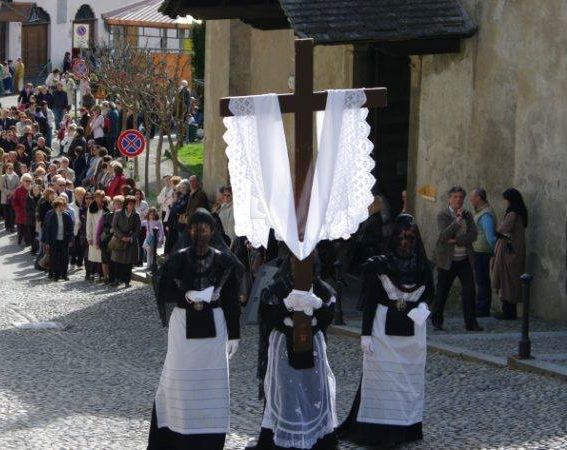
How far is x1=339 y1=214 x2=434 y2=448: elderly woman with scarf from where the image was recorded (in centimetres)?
1098

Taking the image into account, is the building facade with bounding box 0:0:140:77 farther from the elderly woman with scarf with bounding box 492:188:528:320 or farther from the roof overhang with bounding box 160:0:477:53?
the elderly woman with scarf with bounding box 492:188:528:320

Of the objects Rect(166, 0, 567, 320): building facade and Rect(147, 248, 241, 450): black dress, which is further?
Rect(166, 0, 567, 320): building facade

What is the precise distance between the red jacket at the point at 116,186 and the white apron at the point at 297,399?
15.9m

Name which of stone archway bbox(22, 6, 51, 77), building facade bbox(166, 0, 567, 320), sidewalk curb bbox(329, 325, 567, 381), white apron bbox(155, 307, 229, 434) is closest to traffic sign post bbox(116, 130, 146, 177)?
building facade bbox(166, 0, 567, 320)

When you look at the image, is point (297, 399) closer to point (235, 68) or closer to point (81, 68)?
point (235, 68)

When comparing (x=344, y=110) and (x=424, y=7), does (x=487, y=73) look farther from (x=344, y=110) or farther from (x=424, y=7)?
(x=344, y=110)

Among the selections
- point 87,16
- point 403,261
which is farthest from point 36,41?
point 403,261

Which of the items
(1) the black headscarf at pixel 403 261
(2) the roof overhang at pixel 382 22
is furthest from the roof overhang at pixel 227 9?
(1) the black headscarf at pixel 403 261

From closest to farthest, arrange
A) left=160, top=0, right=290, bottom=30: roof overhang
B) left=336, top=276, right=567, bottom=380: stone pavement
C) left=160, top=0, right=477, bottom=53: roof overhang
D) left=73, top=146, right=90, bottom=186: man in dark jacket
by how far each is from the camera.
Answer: left=336, top=276, right=567, bottom=380: stone pavement, left=160, top=0, right=477, bottom=53: roof overhang, left=160, top=0, right=290, bottom=30: roof overhang, left=73, top=146, right=90, bottom=186: man in dark jacket

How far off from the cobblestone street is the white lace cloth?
1725mm

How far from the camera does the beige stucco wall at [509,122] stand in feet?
58.0

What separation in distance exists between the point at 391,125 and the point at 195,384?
42.9 ft

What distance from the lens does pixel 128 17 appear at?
48219 mm

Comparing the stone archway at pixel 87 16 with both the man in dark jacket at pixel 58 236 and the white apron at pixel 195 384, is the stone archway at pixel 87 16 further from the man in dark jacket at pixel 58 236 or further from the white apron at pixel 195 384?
the white apron at pixel 195 384
